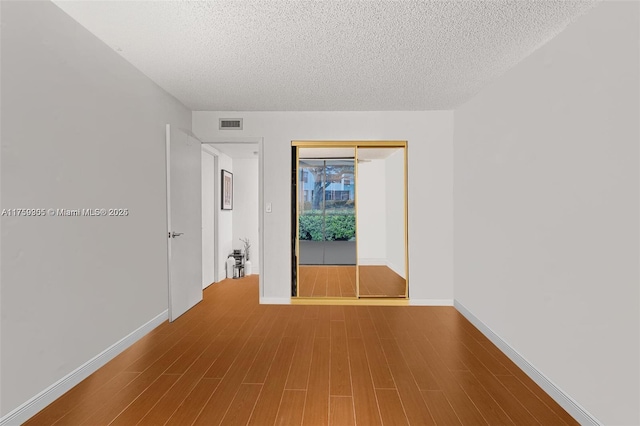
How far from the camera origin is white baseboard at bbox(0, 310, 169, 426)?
1.90 m

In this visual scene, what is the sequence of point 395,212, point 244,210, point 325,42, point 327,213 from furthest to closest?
point 327,213 → point 395,212 → point 244,210 → point 325,42

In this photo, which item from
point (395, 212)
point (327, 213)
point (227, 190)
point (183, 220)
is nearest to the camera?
point (183, 220)

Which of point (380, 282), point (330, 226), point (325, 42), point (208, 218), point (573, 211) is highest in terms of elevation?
point (325, 42)

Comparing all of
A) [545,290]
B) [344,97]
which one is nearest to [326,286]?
[344,97]

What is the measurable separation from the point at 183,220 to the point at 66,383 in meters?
2.02

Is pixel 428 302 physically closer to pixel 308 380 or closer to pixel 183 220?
pixel 308 380

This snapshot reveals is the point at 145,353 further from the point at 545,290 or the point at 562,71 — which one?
the point at 562,71

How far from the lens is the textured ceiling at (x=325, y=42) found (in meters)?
2.16

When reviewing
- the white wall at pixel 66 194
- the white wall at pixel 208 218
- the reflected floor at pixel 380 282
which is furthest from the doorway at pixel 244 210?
the white wall at pixel 66 194

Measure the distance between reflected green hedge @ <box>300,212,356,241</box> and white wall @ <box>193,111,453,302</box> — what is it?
2966mm

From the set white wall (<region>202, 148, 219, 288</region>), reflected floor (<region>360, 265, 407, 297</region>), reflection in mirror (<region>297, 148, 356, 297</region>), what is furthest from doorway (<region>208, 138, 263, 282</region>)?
reflected floor (<region>360, 265, 407, 297</region>)

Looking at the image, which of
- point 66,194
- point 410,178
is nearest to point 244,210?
point 410,178

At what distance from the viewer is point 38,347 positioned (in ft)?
6.66

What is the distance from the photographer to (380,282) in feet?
19.0
